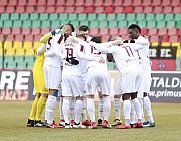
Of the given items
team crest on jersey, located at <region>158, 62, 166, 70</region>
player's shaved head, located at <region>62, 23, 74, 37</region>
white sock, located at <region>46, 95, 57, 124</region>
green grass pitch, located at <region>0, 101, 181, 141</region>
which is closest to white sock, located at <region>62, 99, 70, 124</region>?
white sock, located at <region>46, 95, 57, 124</region>

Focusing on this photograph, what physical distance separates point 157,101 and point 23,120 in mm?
9294

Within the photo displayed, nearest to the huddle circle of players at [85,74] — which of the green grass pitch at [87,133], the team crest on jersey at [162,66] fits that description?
the green grass pitch at [87,133]

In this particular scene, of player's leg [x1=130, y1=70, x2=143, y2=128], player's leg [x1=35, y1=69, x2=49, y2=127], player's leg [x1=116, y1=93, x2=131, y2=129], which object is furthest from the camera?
player's leg [x1=35, y1=69, x2=49, y2=127]

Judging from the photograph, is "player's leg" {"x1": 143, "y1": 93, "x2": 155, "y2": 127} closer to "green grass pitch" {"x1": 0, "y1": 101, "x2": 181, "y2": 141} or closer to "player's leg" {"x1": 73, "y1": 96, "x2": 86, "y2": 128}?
"green grass pitch" {"x1": 0, "y1": 101, "x2": 181, "y2": 141}

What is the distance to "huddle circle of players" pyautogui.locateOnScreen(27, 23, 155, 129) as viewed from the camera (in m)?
13.6

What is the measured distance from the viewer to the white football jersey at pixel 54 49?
13781 mm

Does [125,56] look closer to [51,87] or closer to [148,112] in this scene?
[148,112]

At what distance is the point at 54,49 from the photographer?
13.8m

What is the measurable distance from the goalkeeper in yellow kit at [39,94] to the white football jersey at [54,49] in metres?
0.30

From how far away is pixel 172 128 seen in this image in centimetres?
1344

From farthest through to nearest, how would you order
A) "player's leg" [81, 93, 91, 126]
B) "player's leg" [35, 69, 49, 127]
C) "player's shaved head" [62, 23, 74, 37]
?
1. "player's leg" [81, 93, 91, 126]
2. "player's leg" [35, 69, 49, 127]
3. "player's shaved head" [62, 23, 74, 37]

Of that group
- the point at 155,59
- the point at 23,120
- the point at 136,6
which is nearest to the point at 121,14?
the point at 136,6

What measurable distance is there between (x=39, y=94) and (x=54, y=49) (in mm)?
1315

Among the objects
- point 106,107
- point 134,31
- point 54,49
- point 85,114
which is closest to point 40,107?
point 85,114
